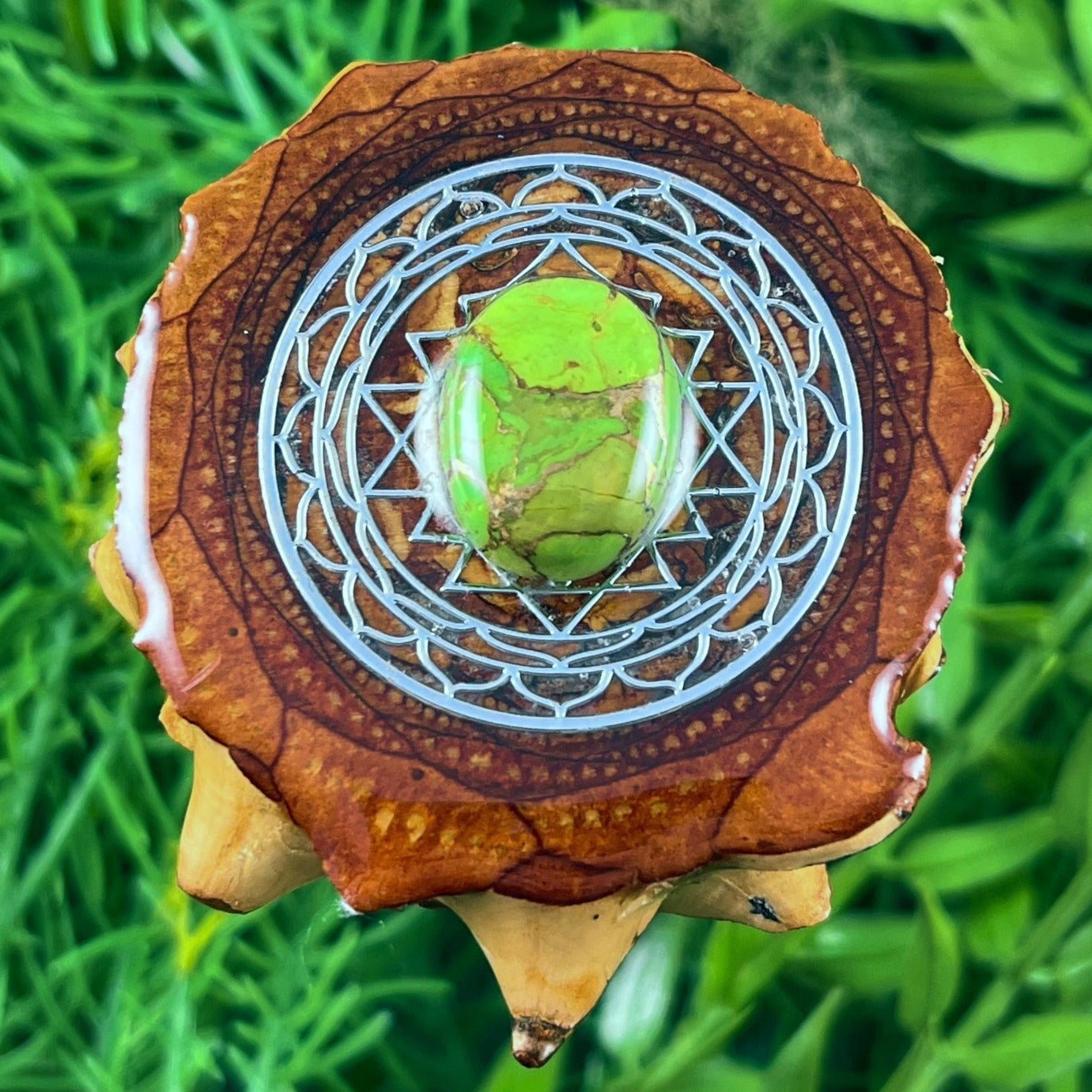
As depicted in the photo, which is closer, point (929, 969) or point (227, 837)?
point (227, 837)

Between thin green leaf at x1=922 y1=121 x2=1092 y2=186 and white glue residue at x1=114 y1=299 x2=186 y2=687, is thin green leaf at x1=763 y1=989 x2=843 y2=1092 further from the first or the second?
thin green leaf at x1=922 y1=121 x2=1092 y2=186

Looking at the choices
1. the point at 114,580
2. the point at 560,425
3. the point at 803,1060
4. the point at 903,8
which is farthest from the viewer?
the point at 903,8

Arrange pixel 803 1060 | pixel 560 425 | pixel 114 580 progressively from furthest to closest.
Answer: pixel 803 1060 → pixel 114 580 → pixel 560 425

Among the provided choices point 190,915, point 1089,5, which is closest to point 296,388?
point 190,915

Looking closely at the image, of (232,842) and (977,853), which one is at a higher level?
(232,842)

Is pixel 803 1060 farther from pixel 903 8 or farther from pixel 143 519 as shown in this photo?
pixel 903 8

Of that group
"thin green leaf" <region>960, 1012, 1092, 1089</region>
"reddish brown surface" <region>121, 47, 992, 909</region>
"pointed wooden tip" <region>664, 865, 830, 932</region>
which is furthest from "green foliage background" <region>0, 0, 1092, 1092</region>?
"reddish brown surface" <region>121, 47, 992, 909</region>

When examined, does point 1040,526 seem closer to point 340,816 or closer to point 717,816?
point 717,816

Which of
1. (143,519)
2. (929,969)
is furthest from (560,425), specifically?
(929,969)
